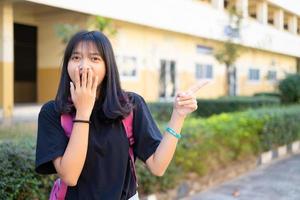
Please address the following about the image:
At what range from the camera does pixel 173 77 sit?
1886 centimetres

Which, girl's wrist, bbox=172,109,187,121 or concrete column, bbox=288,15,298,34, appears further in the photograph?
concrete column, bbox=288,15,298,34

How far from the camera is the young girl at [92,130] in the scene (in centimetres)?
169

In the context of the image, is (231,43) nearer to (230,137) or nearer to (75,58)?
(230,137)

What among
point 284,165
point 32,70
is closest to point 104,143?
point 284,165

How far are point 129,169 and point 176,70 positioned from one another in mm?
17055

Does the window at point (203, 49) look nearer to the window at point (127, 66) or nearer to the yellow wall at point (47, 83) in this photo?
the window at point (127, 66)

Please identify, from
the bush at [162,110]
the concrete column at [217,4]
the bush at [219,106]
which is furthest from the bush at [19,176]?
the concrete column at [217,4]

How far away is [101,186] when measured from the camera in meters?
1.77

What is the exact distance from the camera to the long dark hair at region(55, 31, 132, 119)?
179 cm

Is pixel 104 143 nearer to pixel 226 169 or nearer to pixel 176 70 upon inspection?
pixel 226 169

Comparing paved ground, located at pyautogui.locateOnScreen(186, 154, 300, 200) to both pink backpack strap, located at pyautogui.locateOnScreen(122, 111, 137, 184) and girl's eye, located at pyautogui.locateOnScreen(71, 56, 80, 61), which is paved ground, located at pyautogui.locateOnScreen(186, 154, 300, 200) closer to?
pink backpack strap, located at pyautogui.locateOnScreen(122, 111, 137, 184)

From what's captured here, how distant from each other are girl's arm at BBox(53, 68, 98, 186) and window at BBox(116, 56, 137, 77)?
13.8m

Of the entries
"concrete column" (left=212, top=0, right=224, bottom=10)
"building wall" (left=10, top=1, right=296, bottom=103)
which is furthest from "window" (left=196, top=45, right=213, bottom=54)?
"concrete column" (left=212, top=0, right=224, bottom=10)

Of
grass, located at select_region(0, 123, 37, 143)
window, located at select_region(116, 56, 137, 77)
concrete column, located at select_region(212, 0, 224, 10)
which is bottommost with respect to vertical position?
grass, located at select_region(0, 123, 37, 143)
